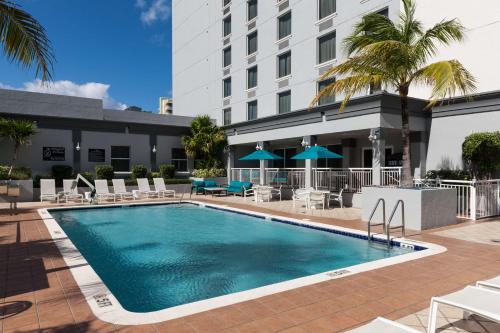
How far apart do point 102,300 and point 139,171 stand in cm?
1863

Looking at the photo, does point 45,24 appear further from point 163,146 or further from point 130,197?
point 163,146

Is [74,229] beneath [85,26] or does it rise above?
beneath

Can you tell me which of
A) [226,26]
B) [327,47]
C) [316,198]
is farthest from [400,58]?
[226,26]

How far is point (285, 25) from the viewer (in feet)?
74.2

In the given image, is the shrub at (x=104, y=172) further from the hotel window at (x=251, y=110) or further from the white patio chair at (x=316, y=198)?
the white patio chair at (x=316, y=198)

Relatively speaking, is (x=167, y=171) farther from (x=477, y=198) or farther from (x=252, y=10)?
(x=477, y=198)

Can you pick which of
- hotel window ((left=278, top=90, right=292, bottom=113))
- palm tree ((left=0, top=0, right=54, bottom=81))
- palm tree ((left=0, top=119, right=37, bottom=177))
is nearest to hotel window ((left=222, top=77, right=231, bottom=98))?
hotel window ((left=278, top=90, right=292, bottom=113))

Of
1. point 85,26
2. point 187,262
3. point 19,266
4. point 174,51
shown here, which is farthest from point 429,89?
point 174,51

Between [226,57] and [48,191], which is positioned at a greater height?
[226,57]

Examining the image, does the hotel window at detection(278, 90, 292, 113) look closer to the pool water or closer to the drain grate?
the pool water

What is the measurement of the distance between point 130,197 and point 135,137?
504 cm

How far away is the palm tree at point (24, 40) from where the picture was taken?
255 inches

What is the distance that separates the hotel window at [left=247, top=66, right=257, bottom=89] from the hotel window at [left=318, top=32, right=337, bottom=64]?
21.1ft

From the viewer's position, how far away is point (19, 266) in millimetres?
6090
